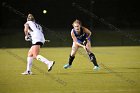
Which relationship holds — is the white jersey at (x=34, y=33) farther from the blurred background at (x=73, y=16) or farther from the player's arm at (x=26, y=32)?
the blurred background at (x=73, y=16)

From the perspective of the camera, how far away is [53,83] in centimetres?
1280

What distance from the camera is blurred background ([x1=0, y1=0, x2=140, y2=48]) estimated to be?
134ft

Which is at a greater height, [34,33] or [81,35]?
[34,33]

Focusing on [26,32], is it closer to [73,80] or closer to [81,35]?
[81,35]

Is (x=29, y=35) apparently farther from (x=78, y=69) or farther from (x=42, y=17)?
(x=42, y=17)

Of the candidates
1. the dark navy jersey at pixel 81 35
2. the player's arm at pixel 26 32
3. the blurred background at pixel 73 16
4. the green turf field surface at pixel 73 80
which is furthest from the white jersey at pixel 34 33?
the blurred background at pixel 73 16

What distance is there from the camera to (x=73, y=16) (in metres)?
43.8

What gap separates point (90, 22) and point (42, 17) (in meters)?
4.46

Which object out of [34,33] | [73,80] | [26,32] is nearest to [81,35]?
[34,33]

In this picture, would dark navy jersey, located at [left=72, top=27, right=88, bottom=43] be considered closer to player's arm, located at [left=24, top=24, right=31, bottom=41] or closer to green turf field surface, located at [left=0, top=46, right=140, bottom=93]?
green turf field surface, located at [left=0, top=46, right=140, bottom=93]

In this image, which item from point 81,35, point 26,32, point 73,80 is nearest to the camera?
point 73,80

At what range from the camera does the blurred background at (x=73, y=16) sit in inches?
1604

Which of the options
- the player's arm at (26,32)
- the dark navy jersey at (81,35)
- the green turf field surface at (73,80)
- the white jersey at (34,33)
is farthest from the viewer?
the dark navy jersey at (81,35)

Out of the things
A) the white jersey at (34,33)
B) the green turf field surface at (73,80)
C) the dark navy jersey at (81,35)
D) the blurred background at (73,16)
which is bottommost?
the blurred background at (73,16)
